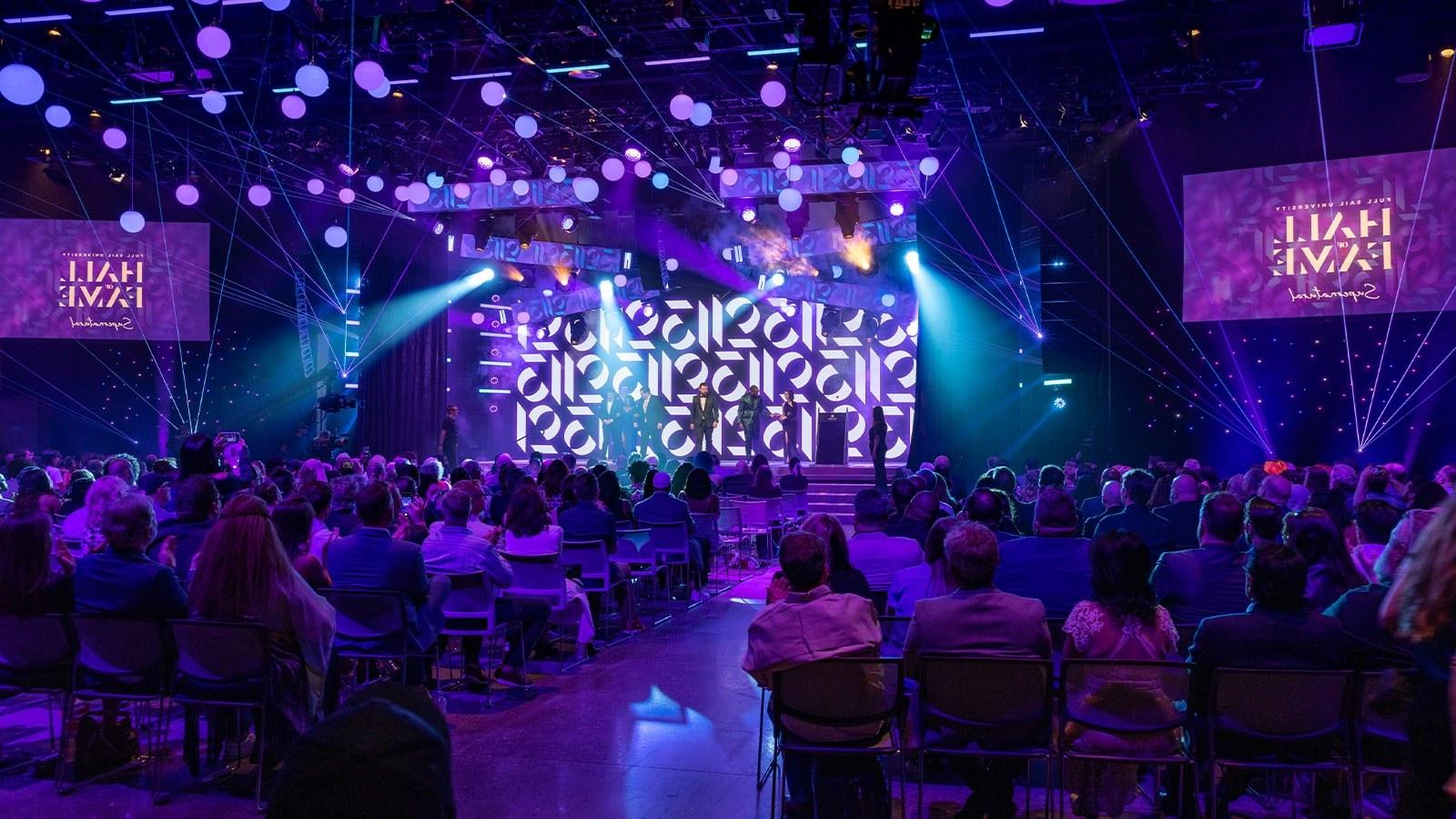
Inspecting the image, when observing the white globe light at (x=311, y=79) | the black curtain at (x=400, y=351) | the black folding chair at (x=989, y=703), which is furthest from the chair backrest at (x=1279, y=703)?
the black curtain at (x=400, y=351)

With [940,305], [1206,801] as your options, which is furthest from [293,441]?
[1206,801]

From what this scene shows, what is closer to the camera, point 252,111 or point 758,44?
point 758,44

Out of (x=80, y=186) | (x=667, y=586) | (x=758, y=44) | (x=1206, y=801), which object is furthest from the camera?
(x=80, y=186)

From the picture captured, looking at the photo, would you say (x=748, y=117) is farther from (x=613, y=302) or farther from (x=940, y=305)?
(x=613, y=302)

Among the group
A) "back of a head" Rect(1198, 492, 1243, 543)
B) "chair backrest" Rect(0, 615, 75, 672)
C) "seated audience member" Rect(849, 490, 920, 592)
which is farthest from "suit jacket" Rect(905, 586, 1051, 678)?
"chair backrest" Rect(0, 615, 75, 672)

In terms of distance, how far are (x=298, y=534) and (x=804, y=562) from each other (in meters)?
2.54

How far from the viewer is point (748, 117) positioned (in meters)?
13.8

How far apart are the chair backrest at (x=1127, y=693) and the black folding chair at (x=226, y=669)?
297 centimetres

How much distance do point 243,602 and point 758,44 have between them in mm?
8524

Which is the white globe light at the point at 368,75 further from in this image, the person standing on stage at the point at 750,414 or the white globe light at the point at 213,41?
the person standing on stage at the point at 750,414

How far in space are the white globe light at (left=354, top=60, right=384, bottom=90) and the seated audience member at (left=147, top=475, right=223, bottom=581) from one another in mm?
3889

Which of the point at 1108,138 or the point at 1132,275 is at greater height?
the point at 1108,138

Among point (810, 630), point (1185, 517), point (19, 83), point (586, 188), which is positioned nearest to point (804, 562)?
point (810, 630)

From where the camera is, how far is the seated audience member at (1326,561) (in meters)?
4.37
